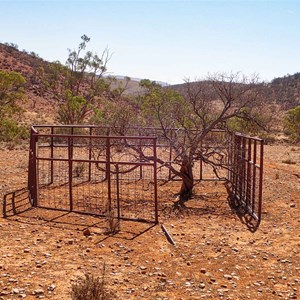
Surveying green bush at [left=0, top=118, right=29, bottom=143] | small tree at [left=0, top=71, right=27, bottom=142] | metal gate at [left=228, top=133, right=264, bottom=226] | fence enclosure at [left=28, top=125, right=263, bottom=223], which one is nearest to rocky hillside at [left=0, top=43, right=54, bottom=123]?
small tree at [left=0, top=71, right=27, bottom=142]

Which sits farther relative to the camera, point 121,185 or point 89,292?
point 121,185

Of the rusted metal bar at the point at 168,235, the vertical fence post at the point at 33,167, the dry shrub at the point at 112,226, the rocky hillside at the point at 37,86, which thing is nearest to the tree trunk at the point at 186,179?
the rusted metal bar at the point at 168,235

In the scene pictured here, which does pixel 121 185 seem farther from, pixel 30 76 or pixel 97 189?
pixel 30 76

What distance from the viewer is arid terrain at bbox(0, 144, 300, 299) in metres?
5.27

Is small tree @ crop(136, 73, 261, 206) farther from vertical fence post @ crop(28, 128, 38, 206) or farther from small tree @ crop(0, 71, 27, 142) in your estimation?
small tree @ crop(0, 71, 27, 142)

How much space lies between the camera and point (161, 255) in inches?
255

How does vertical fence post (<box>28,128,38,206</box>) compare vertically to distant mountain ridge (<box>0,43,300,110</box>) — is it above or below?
below

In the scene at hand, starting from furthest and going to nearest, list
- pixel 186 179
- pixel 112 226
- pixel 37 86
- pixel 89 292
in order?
pixel 37 86 → pixel 186 179 → pixel 112 226 → pixel 89 292

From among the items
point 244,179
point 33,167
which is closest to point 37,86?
point 33,167

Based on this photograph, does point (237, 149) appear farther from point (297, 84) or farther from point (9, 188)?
point (297, 84)

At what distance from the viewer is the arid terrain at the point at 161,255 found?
5.27 metres

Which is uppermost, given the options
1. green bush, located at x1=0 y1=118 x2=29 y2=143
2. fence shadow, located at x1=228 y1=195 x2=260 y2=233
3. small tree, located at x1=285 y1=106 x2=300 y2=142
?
small tree, located at x1=285 y1=106 x2=300 y2=142

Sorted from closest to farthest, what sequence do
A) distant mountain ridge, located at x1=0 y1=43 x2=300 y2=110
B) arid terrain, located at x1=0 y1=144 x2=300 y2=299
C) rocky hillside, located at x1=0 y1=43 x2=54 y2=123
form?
arid terrain, located at x1=0 y1=144 x2=300 y2=299, rocky hillside, located at x1=0 y1=43 x2=54 y2=123, distant mountain ridge, located at x1=0 y1=43 x2=300 y2=110

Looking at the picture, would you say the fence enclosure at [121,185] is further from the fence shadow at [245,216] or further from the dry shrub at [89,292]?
the dry shrub at [89,292]
